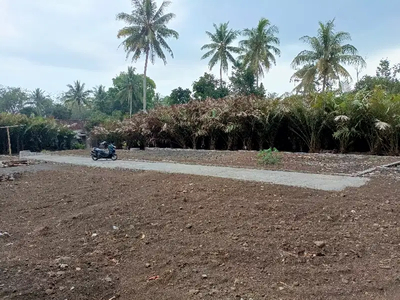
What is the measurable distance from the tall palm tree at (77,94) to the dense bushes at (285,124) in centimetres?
3207

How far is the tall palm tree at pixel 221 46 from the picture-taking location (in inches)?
1084

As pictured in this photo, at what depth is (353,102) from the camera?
7859mm

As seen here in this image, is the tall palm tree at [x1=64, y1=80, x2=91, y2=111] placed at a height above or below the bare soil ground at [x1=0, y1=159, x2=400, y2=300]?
above

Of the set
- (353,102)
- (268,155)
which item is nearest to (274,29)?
(353,102)

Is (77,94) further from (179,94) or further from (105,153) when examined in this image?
(105,153)

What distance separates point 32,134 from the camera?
1856cm

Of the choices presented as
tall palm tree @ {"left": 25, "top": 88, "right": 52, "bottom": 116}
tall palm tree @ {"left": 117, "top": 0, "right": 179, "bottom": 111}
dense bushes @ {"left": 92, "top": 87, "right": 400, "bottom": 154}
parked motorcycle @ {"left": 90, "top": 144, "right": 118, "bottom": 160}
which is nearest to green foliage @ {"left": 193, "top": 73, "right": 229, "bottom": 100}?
tall palm tree @ {"left": 117, "top": 0, "right": 179, "bottom": 111}

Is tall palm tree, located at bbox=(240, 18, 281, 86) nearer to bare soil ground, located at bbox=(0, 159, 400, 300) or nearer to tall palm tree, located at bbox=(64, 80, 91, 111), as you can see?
bare soil ground, located at bbox=(0, 159, 400, 300)

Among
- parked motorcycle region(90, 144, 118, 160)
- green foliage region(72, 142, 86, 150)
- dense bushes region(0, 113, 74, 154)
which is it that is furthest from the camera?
green foliage region(72, 142, 86, 150)

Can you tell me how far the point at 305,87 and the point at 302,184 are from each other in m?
16.0

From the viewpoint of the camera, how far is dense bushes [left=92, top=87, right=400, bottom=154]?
25.3ft

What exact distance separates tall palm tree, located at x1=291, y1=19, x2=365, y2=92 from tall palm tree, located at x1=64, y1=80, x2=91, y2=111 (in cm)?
3167

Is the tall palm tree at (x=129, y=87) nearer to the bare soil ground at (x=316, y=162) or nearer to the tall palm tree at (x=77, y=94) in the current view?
the tall palm tree at (x=77, y=94)

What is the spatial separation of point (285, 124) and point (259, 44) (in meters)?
16.4
